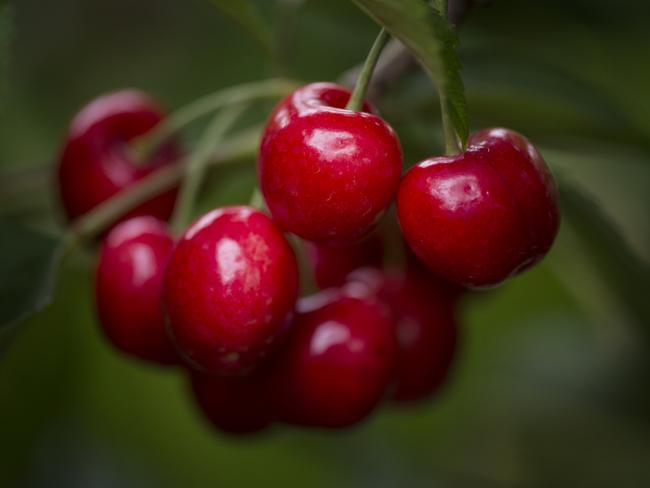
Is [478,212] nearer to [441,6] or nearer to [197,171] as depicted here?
[441,6]

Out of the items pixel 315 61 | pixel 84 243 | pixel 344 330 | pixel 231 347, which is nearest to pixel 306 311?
pixel 344 330

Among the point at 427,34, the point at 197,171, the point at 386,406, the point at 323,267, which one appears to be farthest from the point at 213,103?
the point at 386,406

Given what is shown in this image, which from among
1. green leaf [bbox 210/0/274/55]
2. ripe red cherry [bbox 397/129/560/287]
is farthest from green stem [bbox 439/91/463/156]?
green leaf [bbox 210/0/274/55]

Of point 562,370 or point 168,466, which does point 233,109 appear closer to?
point 168,466

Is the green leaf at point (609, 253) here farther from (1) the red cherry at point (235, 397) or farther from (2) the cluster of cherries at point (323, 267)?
(1) the red cherry at point (235, 397)

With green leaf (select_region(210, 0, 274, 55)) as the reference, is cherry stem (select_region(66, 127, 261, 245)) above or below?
below

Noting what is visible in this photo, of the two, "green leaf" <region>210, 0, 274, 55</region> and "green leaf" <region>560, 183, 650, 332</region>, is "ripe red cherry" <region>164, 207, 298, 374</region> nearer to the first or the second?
"green leaf" <region>210, 0, 274, 55</region>
